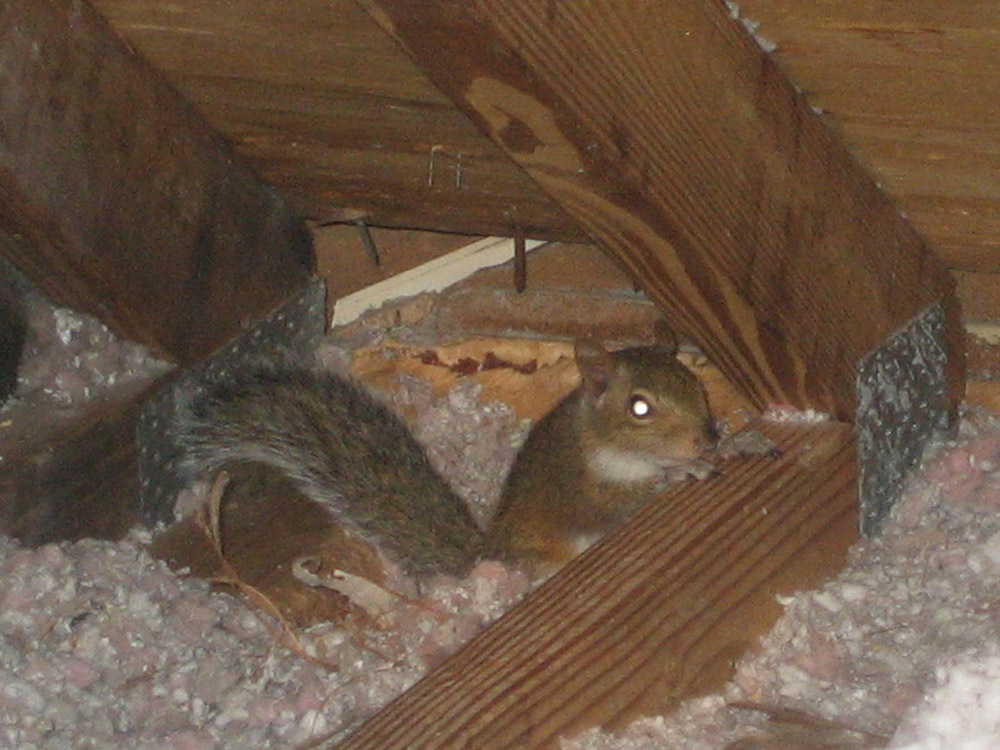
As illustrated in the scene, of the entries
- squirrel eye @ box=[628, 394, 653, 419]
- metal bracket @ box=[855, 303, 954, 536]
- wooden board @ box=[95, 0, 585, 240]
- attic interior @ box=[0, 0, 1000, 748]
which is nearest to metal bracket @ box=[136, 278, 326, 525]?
attic interior @ box=[0, 0, 1000, 748]

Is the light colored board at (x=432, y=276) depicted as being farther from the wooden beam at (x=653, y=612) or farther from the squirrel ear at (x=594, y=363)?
the wooden beam at (x=653, y=612)

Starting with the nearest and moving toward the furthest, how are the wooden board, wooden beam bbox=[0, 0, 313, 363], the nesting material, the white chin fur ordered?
the nesting material < the wooden board < wooden beam bbox=[0, 0, 313, 363] < the white chin fur

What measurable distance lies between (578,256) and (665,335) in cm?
19

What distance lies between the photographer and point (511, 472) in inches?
114

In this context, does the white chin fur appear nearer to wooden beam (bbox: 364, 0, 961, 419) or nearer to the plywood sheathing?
wooden beam (bbox: 364, 0, 961, 419)

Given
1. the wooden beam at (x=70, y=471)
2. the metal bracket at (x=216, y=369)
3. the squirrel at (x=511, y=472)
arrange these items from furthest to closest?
the squirrel at (x=511, y=472) < the metal bracket at (x=216, y=369) < the wooden beam at (x=70, y=471)

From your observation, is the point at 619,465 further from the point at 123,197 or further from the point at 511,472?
the point at 123,197

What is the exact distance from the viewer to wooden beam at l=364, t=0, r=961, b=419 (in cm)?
166

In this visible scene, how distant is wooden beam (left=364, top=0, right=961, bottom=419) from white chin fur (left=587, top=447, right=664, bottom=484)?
68 centimetres

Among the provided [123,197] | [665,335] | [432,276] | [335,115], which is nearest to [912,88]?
[335,115]

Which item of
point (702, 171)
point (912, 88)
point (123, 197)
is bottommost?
point (123, 197)

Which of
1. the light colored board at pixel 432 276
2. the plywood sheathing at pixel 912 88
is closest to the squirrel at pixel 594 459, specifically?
the light colored board at pixel 432 276

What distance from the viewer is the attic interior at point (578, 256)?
5.68 ft

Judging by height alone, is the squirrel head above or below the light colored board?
below
